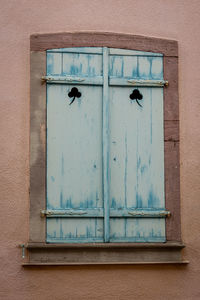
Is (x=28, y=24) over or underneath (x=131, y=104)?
over

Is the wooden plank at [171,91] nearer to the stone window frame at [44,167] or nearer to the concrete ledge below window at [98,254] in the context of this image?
the stone window frame at [44,167]

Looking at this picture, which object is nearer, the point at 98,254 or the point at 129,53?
the point at 98,254

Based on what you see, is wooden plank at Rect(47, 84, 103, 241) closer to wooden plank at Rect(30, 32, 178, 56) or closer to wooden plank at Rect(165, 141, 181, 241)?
wooden plank at Rect(30, 32, 178, 56)

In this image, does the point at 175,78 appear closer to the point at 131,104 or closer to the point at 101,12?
the point at 131,104

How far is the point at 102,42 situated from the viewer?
5.07 metres

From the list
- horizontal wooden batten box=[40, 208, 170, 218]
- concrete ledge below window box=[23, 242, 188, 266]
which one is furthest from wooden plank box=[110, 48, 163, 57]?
concrete ledge below window box=[23, 242, 188, 266]

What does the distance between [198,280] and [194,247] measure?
0.30 m

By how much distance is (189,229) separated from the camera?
4.99 m

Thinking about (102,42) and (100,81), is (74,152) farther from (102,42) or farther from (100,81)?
(102,42)

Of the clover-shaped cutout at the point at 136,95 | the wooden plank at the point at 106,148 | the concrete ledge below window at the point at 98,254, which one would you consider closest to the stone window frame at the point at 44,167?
the concrete ledge below window at the point at 98,254

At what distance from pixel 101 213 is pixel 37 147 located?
85 centimetres

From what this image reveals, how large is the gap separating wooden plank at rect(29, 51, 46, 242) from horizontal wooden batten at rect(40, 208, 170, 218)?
99 mm

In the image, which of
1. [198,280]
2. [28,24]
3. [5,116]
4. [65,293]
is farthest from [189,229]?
[28,24]

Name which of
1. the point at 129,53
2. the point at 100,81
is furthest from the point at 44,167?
the point at 129,53
